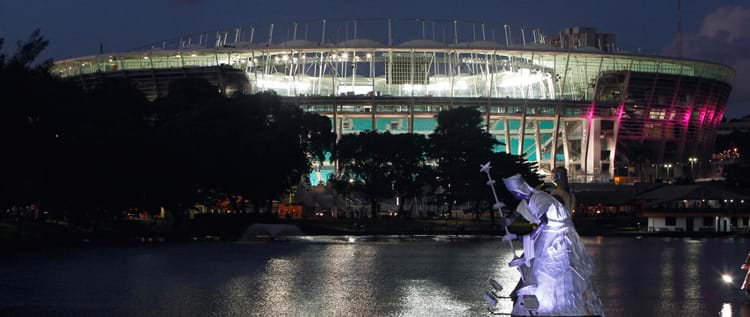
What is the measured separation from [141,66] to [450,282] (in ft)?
416

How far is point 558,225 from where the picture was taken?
75.4 ft

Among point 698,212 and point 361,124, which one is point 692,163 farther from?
point 698,212

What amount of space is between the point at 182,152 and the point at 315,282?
1898 inches

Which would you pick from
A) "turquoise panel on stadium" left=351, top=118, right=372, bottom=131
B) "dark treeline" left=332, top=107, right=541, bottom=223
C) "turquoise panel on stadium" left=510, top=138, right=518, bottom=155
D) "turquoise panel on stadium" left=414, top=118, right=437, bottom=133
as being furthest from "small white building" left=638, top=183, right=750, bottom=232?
"turquoise panel on stadium" left=510, top=138, right=518, bottom=155

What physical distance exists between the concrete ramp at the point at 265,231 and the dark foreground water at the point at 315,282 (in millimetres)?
17205

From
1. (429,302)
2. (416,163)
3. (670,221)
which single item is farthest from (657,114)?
(429,302)

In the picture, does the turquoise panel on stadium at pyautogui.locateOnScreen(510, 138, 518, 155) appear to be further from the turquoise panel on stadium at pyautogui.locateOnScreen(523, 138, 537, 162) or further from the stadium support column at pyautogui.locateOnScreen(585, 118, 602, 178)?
the stadium support column at pyautogui.locateOnScreen(585, 118, 602, 178)

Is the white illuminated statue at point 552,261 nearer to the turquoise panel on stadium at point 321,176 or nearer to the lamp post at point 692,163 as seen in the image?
the turquoise panel on stadium at point 321,176

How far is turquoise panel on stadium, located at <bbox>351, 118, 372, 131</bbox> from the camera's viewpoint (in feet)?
538

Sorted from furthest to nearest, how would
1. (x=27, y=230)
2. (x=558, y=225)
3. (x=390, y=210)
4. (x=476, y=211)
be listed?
(x=390, y=210), (x=476, y=211), (x=27, y=230), (x=558, y=225)

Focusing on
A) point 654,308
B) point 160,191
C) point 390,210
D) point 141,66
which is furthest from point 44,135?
point 141,66

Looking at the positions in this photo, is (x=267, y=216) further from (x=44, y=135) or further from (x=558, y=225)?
(x=558, y=225)

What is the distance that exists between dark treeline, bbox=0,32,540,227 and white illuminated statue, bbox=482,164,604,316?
50487 millimetres

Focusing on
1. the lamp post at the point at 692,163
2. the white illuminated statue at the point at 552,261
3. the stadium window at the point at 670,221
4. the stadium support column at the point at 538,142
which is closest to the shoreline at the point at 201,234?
the stadium window at the point at 670,221
